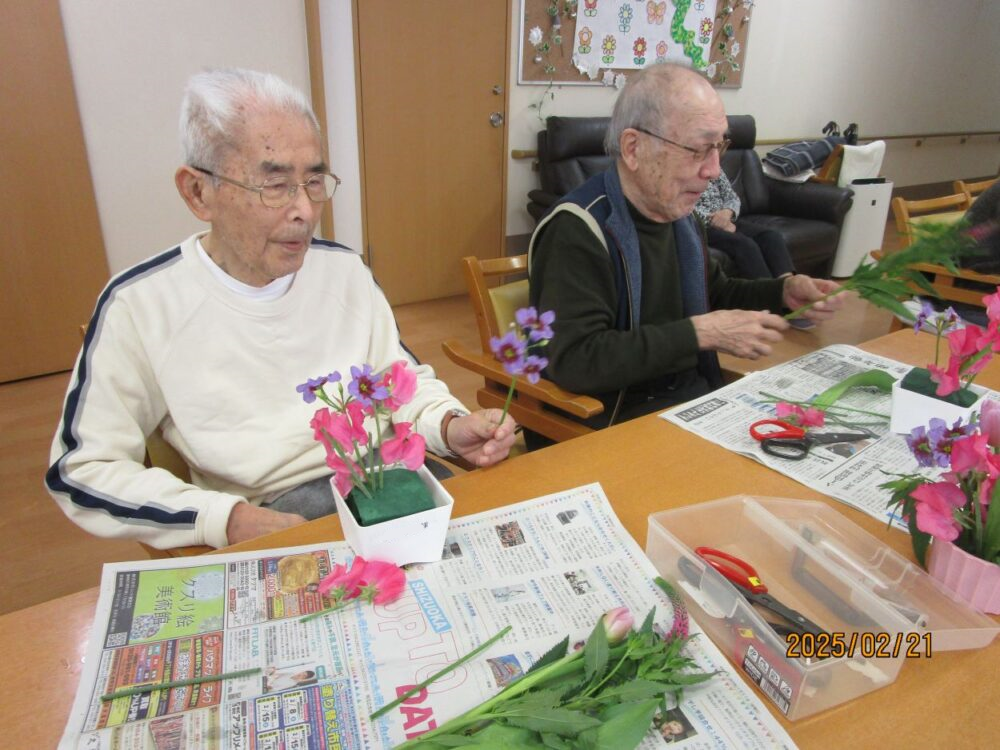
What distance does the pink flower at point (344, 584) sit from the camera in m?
0.78

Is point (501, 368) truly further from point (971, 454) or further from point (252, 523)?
point (971, 454)

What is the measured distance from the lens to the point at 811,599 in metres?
0.79

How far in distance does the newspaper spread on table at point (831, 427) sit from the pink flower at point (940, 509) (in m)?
0.19

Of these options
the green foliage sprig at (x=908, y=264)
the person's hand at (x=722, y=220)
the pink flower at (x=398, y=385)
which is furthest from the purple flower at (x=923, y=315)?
the person's hand at (x=722, y=220)

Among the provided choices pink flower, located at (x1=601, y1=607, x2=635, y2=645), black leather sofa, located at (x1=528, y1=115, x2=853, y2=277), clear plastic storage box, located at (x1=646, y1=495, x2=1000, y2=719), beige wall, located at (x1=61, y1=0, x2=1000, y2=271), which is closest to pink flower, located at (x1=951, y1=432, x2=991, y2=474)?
clear plastic storage box, located at (x1=646, y1=495, x2=1000, y2=719)

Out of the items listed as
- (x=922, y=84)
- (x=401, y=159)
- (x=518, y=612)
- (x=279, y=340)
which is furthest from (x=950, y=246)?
(x=922, y=84)

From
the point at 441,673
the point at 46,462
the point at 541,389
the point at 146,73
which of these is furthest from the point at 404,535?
the point at 146,73

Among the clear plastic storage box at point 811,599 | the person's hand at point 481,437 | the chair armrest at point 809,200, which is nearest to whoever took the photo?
the clear plastic storage box at point 811,599

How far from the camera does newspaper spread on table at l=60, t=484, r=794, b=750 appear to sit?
24.4 inches

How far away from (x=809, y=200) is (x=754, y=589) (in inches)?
184

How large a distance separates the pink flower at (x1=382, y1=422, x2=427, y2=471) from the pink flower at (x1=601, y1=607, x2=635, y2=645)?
0.29m

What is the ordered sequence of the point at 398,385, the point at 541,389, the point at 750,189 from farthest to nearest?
the point at 750,189
the point at 541,389
the point at 398,385

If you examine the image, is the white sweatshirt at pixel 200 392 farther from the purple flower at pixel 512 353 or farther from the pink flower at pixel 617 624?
the pink flower at pixel 617 624

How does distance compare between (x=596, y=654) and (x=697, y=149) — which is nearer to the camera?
(x=596, y=654)
